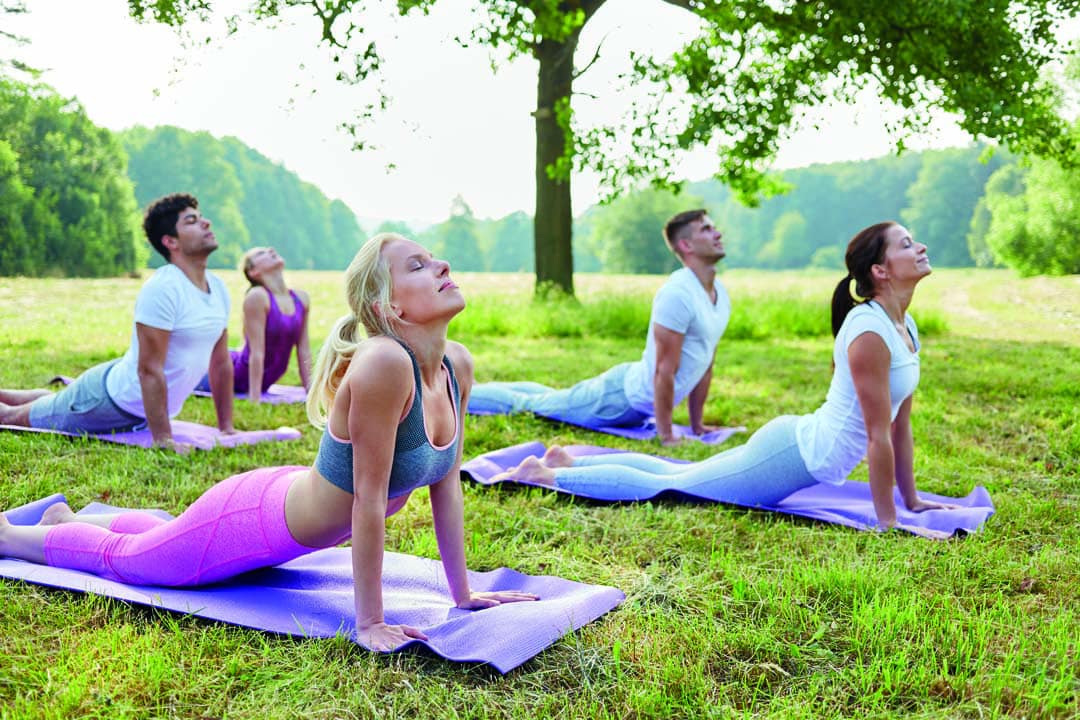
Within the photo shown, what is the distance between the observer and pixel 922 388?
28.9 feet

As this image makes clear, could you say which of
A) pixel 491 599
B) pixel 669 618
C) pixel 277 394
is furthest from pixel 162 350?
pixel 669 618

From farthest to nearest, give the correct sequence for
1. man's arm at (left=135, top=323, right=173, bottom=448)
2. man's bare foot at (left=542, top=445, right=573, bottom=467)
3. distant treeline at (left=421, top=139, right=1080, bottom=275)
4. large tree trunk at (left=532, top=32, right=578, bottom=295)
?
1. distant treeline at (left=421, top=139, right=1080, bottom=275)
2. large tree trunk at (left=532, top=32, right=578, bottom=295)
3. man's arm at (left=135, top=323, right=173, bottom=448)
4. man's bare foot at (left=542, top=445, right=573, bottom=467)

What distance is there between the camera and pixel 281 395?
8.34 metres

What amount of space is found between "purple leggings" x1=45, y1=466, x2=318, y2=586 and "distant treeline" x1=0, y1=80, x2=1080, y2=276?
42.9 feet

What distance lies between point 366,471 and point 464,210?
99508mm

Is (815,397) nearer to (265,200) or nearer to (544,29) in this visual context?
(544,29)

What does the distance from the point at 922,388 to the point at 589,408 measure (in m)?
3.79

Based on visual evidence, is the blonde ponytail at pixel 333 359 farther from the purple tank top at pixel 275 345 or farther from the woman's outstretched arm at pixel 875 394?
the purple tank top at pixel 275 345

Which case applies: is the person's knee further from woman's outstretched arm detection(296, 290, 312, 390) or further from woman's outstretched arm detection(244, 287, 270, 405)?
woman's outstretched arm detection(296, 290, 312, 390)

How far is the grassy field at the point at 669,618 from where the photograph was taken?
8.70 ft

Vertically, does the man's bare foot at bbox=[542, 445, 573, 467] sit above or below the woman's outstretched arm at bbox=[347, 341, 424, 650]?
below

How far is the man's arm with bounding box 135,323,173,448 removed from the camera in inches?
223

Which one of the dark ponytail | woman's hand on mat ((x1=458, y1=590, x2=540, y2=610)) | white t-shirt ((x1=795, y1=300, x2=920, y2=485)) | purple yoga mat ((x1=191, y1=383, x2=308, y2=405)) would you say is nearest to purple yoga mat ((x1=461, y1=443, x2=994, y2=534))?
white t-shirt ((x1=795, y1=300, x2=920, y2=485))

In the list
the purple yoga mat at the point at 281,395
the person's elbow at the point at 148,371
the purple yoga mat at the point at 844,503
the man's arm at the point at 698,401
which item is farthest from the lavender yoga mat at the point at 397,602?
the purple yoga mat at the point at 281,395
